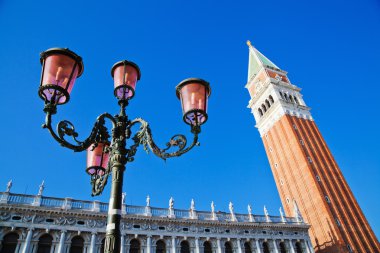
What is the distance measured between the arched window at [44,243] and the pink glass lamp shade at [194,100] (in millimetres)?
17495

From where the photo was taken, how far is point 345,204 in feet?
107

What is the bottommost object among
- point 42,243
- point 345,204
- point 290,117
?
point 42,243

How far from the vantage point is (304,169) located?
34.2m

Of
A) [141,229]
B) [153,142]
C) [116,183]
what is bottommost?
[116,183]

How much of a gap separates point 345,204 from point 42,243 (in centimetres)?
3216

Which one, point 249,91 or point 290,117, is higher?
point 249,91

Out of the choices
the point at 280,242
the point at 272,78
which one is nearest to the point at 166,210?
the point at 280,242

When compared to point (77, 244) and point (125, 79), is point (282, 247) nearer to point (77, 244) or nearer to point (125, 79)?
point (77, 244)

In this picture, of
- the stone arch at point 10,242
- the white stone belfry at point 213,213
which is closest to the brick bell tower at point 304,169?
the white stone belfry at point 213,213

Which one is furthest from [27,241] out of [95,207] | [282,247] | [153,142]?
[282,247]

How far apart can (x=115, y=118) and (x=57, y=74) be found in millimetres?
1297

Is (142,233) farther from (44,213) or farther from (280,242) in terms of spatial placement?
(280,242)

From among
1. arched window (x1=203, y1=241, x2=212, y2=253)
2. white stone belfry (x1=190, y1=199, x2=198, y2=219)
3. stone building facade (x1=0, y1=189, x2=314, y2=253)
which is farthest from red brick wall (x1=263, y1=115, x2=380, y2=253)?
white stone belfry (x1=190, y1=199, x2=198, y2=219)

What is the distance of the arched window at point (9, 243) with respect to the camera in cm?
1673
